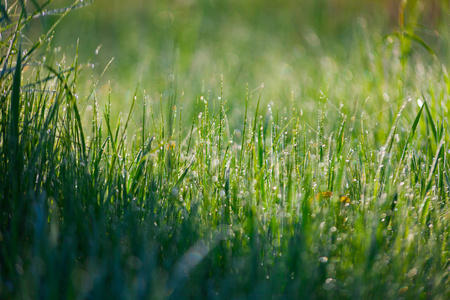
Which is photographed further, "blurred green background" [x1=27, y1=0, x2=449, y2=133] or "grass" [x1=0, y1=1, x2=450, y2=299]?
"blurred green background" [x1=27, y1=0, x2=449, y2=133]

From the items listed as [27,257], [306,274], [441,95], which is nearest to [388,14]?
[441,95]

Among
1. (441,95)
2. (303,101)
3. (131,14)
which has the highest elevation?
(131,14)

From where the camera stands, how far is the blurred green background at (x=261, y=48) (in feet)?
9.09

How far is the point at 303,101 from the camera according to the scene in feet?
9.48

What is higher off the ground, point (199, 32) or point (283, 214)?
point (199, 32)

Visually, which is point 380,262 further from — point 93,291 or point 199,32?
point 199,32

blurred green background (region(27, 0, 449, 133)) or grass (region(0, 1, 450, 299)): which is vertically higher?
blurred green background (region(27, 0, 449, 133))

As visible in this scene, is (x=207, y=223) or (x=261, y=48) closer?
(x=207, y=223)

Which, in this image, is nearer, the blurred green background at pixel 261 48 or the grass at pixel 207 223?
the grass at pixel 207 223

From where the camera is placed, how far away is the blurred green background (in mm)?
2770

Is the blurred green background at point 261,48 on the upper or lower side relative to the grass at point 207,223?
upper

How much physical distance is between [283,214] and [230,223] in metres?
0.17

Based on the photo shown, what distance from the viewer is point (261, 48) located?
5004 mm

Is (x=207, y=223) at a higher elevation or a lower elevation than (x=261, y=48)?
lower
